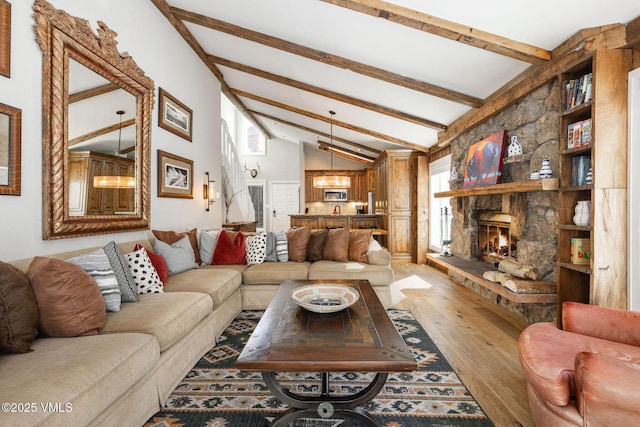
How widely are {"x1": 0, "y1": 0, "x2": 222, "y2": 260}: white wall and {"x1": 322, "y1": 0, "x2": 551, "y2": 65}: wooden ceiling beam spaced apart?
7.16 feet

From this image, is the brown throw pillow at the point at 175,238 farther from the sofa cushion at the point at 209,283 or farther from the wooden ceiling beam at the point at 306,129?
the wooden ceiling beam at the point at 306,129

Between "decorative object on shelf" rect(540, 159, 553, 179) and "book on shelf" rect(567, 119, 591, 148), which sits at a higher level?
"book on shelf" rect(567, 119, 591, 148)

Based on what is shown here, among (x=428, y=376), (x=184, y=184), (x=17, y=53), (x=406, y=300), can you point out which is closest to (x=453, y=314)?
(x=406, y=300)

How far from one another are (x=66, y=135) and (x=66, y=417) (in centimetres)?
204

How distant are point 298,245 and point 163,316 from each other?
2.17 metres

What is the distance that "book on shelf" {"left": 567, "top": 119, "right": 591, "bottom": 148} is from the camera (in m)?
2.35

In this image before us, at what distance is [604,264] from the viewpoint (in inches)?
88.3

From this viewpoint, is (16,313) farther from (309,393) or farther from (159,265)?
(309,393)

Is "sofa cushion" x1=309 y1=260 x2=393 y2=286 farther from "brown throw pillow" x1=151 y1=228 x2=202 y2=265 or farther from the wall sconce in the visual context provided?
the wall sconce

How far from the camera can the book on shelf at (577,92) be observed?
7.57 ft

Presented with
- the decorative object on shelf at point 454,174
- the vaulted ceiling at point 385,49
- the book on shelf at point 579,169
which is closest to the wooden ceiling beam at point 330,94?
the vaulted ceiling at point 385,49

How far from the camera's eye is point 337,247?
3.92 metres

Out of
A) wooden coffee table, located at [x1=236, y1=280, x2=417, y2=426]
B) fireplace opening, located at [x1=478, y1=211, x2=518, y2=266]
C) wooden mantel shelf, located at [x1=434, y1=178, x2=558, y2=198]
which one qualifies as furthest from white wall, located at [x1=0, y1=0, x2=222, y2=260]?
fireplace opening, located at [x1=478, y1=211, x2=518, y2=266]

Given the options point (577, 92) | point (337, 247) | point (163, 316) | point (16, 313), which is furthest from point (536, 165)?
point (16, 313)
